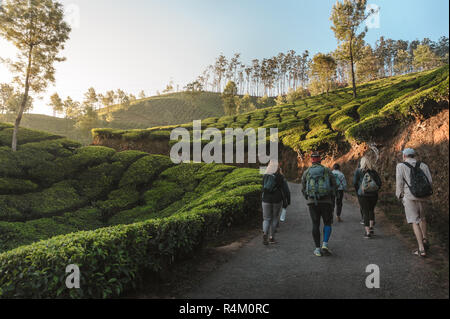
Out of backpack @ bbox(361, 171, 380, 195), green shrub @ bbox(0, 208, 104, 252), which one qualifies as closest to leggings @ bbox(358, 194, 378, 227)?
backpack @ bbox(361, 171, 380, 195)

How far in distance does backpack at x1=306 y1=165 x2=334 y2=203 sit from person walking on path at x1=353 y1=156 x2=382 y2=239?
6.25 ft

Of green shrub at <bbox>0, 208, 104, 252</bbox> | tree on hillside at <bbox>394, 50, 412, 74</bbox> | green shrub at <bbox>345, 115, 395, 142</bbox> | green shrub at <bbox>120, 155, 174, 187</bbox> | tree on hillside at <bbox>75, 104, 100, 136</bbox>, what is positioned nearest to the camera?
green shrub at <bbox>0, 208, 104, 252</bbox>

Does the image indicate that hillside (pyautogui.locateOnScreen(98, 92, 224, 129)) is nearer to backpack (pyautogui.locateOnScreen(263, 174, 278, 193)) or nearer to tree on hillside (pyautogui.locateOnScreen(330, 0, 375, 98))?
tree on hillside (pyautogui.locateOnScreen(330, 0, 375, 98))

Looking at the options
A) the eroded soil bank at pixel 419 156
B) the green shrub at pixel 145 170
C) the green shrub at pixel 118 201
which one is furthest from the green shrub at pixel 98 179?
the eroded soil bank at pixel 419 156

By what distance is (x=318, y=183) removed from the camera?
207 inches

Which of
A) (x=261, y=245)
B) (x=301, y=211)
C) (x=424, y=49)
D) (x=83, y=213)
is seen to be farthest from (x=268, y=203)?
(x=424, y=49)

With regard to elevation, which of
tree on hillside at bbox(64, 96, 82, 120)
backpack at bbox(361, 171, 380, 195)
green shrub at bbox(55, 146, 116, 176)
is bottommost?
backpack at bbox(361, 171, 380, 195)

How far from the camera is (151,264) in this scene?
167 inches

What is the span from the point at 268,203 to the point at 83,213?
10.8 meters

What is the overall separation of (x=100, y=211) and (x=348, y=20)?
114 feet

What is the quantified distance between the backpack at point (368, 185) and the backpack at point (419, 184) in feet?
5.26

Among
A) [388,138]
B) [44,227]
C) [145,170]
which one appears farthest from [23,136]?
[388,138]

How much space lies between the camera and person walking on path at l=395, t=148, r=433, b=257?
15.4 feet

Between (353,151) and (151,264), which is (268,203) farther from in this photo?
(353,151)
